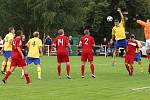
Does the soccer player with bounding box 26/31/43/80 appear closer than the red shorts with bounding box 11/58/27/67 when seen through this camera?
No

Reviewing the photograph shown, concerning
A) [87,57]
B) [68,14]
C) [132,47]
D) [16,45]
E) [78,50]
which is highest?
[68,14]

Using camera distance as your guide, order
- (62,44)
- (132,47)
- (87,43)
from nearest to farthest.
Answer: (62,44) < (87,43) < (132,47)

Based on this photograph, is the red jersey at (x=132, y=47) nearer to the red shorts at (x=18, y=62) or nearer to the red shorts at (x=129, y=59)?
the red shorts at (x=129, y=59)

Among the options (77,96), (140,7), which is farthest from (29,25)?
(77,96)

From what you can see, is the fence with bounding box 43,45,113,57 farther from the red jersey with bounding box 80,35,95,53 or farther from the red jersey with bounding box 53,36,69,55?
the red jersey with bounding box 53,36,69,55

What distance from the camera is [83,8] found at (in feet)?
213

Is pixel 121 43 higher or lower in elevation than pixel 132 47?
higher

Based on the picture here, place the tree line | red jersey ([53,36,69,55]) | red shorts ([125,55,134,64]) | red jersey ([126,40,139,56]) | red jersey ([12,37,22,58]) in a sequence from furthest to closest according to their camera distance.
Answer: the tree line
red jersey ([126,40,139,56])
red shorts ([125,55,134,64])
red jersey ([53,36,69,55])
red jersey ([12,37,22,58])

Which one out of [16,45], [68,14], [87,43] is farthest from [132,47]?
[68,14]

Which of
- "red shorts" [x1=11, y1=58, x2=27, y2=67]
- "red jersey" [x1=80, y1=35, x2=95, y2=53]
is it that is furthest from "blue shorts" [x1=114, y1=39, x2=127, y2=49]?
"red shorts" [x1=11, y1=58, x2=27, y2=67]

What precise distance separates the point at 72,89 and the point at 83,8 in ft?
159

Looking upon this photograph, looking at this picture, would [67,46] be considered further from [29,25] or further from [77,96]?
[29,25]

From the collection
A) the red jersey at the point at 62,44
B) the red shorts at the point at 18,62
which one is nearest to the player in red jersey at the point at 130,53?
the red jersey at the point at 62,44

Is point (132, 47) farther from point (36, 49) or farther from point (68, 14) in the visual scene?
point (68, 14)
